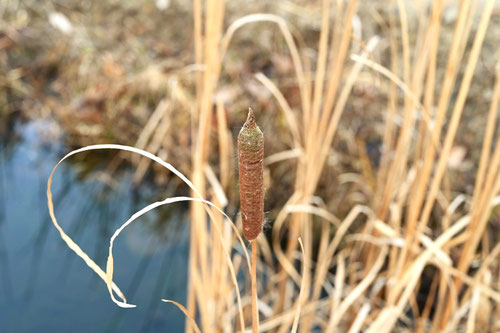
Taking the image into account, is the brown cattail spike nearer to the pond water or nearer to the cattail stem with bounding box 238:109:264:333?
the cattail stem with bounding box 238:109:264:333

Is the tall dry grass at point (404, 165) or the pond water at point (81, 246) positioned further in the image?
the pond water at point (81, 246)

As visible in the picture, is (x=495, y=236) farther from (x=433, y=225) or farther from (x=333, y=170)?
(x=333, y=170)

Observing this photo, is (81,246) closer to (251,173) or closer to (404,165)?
(404,165)

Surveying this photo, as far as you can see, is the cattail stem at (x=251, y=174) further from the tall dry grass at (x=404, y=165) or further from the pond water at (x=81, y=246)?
the pond water at (x=81, y=246)

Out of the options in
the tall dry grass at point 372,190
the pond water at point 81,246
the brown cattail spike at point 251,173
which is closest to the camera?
the brown cattail spike at point 251,173

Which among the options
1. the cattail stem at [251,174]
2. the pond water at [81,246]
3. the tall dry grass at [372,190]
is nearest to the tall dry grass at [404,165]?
the tall dry grass at [372,190]

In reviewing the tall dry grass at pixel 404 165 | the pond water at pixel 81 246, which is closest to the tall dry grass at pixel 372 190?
the tall dry grass at pixel 404 165

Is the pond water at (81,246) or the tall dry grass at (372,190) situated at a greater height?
the tall dry grass at (372,190)

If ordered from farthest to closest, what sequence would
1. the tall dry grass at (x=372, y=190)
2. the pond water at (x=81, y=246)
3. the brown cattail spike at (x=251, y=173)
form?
the pond water at (x=81, y=246) → the tall dry grass at (x=372, y=190) → the brown cattail spike at (x=251, y=173)
